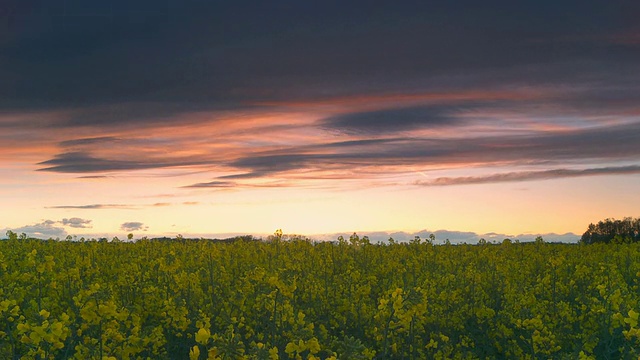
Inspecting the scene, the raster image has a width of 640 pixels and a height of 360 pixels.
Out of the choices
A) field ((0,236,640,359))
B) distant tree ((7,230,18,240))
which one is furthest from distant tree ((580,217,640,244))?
distant tree ((7,230,18,240))

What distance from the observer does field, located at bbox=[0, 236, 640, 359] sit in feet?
23.5

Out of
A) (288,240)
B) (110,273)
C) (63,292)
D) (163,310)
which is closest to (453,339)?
(163,310)

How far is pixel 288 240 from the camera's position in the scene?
72.1 feet

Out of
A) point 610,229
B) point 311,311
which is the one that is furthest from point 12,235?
point 610,229

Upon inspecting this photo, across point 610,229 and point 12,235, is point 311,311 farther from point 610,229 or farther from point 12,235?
point 610,229

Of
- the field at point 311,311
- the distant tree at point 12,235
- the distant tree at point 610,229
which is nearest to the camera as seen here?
the field at point 311,311

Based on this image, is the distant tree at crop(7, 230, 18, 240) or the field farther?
the distant tree at crop(7, 230, 18, 240)

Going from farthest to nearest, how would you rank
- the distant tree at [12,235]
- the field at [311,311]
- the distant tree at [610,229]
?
1. the distant tree at [610,229]
2. the distant tree at [12,235]
3. the field at [311,311]

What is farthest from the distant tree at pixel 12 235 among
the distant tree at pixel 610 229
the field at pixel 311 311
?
the distant tree at pixel 610 229

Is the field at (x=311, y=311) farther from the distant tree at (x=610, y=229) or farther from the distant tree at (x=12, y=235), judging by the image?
the distant tree at (x=610, y=229)

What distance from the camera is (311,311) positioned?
11852mm

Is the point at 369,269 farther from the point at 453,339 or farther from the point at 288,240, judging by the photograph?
the point at 453,339

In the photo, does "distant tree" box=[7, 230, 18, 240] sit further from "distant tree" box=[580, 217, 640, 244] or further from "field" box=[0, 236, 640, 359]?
"distant tree" box=[580, 217, 640, 244]

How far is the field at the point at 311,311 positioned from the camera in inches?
282
